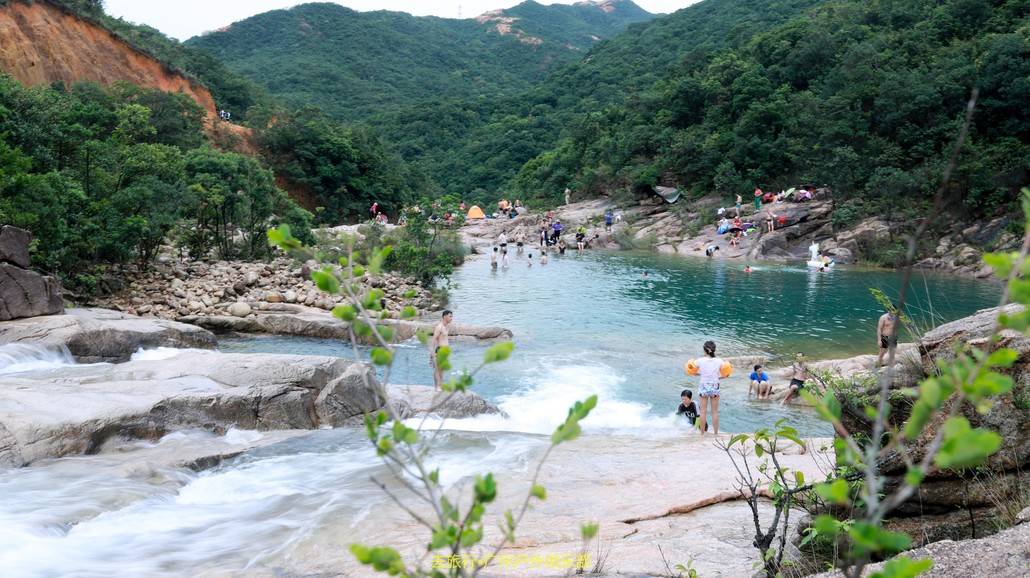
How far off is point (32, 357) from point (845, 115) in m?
38.7

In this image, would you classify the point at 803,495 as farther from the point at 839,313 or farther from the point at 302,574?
the point at 839,313

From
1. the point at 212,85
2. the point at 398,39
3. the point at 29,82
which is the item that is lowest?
the point at 29,82

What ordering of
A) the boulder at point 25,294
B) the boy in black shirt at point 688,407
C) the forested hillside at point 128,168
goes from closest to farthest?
the boy in black shirt at point 688,407 → the boulder at point 25,294 → the forested hillside at point 128,168

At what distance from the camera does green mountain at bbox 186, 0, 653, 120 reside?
97.7 metres

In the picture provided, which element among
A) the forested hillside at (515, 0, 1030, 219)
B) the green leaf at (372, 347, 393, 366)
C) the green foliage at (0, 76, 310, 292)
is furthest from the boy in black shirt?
the forested hillside at (515, 0, 1030, 219)

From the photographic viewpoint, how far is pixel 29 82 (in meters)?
36.0

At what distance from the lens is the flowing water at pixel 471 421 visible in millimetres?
6039

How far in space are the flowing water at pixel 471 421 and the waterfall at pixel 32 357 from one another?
0.03m

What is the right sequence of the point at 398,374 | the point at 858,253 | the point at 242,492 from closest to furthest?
the point at 242,492 → the point at 398,374 → the point at 858,253

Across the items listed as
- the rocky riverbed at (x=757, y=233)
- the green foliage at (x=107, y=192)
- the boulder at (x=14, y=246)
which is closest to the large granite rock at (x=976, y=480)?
the boulder at (x=14, y=246)

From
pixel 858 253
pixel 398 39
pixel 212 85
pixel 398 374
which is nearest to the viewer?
pixel 398 374

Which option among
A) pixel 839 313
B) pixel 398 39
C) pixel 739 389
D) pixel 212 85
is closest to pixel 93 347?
pixel 739 389

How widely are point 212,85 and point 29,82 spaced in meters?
21.7

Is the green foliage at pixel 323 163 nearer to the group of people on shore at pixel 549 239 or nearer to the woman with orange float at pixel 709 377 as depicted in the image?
the group of people on shore at pixel 549 239
